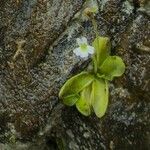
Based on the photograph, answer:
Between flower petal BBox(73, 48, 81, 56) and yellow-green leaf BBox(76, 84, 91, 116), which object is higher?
flower petal BBox(73, 48, 81, 56)

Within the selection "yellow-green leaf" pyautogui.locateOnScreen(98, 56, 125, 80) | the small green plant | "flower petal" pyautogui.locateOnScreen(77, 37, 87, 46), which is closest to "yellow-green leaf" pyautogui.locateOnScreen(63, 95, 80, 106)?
the small green plant

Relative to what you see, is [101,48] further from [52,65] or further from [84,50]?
[52,65]

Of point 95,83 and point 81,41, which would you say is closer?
point 81,41

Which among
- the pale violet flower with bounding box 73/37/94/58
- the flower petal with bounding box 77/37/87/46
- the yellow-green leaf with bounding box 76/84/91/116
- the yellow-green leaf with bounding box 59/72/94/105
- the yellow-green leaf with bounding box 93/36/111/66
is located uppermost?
the flower petal with bounding box 77/37/87/46

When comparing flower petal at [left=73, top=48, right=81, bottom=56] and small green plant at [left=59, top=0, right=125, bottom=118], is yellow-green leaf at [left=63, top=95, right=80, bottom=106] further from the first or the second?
flower petal at [left=73, top=48, right=81, bottom=56]

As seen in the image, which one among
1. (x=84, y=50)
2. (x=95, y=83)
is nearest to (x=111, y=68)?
(x=95, y=83)

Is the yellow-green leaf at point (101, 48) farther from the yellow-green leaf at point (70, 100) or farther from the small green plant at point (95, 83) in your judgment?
the yellow-green leaf at point (70, 100)
